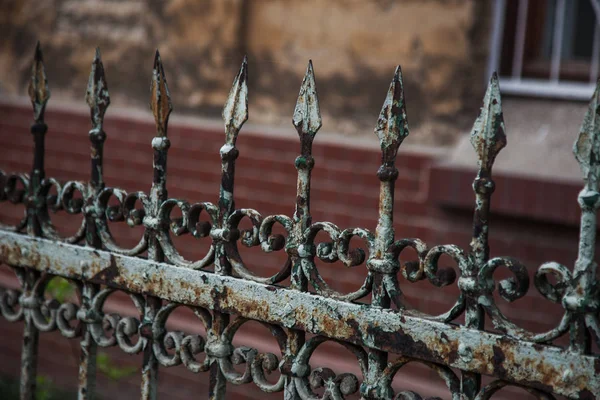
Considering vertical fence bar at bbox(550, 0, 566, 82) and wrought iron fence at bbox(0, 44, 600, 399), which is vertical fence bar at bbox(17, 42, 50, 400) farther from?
vertical fence bar at bbox(550, 0, 566, 82)

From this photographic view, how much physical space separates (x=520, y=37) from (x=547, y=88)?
0.30m

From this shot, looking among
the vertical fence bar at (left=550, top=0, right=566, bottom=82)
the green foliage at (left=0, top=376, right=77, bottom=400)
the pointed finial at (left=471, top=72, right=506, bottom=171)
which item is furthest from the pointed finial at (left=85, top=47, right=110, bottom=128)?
the green foliage at (left=0, top=376, right=77, bottom=400)

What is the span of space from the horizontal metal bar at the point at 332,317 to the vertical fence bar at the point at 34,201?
5 cm

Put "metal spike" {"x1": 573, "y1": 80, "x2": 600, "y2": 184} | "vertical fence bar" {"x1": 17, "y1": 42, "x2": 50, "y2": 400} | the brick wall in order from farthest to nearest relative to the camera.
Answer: the brick wall → "vertical fence bar" {"x1": 17, "y1": 42, "x2": 50, "y2": 400} → "metal spike" {"x1": 573, "y1": 80, "x2": 600, "y2": 184}

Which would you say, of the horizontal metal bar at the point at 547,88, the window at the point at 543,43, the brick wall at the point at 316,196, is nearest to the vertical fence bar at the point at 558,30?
the window at the point at 543,43

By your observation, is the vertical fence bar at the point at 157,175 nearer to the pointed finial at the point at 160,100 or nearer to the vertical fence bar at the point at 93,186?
the pointed finial at the point at 160,100

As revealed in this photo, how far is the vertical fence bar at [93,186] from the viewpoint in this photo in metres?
1.80

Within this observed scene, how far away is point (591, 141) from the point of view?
1262 millimetres

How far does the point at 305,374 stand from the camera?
1.56 metres

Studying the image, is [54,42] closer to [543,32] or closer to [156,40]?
[156,40]

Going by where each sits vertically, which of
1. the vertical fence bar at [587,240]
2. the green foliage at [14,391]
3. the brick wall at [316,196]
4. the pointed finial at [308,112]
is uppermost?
the pointed finial at [308,112]

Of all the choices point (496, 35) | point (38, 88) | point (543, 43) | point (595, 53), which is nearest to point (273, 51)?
point (496, 35)

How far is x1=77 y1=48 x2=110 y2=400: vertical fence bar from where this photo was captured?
180 centimetres

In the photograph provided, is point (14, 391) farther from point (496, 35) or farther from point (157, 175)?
point (157, 175)
